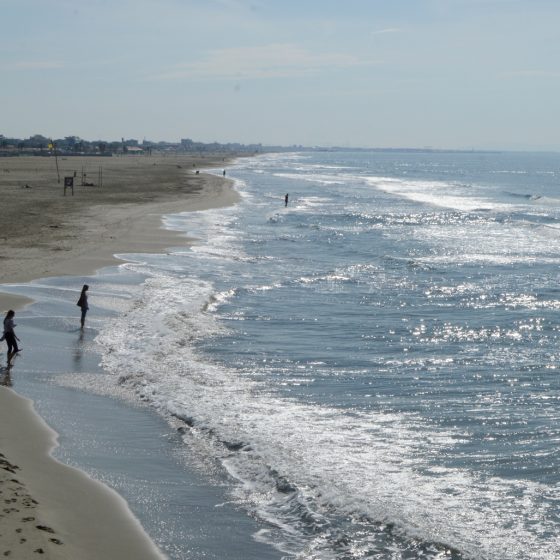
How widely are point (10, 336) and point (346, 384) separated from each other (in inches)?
279

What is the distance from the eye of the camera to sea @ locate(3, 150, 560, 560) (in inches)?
439

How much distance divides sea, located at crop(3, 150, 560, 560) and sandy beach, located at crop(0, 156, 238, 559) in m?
0.87

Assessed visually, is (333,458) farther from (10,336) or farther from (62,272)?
(62,272)

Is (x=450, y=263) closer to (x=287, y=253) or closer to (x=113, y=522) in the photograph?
(x=287, y=253)

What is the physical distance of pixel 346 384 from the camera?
1761 centimetres

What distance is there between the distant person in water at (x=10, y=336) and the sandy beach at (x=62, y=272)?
96 centimetres

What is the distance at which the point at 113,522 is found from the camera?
10.3 m

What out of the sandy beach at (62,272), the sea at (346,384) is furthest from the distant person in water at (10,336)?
the sandy beach at (62,272)

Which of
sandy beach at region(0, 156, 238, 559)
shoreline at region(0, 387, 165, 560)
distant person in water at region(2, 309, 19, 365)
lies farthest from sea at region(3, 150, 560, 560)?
sandy beach at region(0, 156, 238, 559)

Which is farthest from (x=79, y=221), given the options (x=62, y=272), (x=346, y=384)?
(x=346, y=384)

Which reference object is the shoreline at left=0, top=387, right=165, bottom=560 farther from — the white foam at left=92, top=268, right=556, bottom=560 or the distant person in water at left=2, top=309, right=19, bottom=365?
the distant person in water at left=2, top=309, right=19, bottom=365

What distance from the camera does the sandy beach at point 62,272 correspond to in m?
9.53

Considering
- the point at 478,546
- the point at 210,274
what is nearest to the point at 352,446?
the point at 478,546

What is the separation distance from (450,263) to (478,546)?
2794 centimetres
